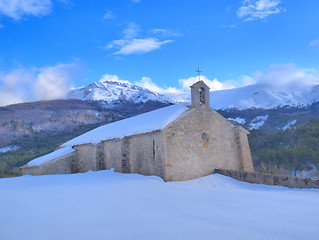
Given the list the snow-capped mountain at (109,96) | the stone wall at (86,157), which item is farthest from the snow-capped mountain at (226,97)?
the stone wall at (86,157)

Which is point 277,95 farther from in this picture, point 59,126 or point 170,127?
point 170,127

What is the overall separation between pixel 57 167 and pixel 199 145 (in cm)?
1188

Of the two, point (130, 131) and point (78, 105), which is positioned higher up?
point (78, 105)

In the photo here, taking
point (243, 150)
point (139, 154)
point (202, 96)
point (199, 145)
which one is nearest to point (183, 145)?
point (199, 145)

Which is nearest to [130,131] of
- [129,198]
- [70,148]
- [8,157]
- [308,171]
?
[129,198]

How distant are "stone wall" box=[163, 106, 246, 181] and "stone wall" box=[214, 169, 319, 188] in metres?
1.46

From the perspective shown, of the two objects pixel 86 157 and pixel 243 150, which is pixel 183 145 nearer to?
pixel 243 150

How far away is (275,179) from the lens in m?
10.1

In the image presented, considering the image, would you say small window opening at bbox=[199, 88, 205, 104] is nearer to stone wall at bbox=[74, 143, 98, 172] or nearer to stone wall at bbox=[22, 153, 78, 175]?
stone wall at bbox=[74, 143, 98, 172]

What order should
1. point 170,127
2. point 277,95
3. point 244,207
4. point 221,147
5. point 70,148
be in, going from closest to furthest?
1. point 244,207
2. point 170,127
3. point 221,147
4. point 70,148
5. point 277,95

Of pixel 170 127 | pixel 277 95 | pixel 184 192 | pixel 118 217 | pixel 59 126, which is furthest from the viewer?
pixel 277 95

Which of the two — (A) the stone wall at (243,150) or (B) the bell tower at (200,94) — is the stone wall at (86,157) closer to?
(B) the bell tower at (200,94)

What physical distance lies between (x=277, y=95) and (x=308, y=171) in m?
96.1

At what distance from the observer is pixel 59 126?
6109cm
